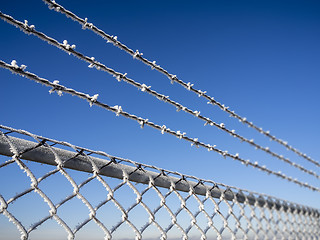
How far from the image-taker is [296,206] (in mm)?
3328

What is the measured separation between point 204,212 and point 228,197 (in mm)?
432

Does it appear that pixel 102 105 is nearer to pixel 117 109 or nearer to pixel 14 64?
pixel 117 109

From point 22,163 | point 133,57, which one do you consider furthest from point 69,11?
point 22,163

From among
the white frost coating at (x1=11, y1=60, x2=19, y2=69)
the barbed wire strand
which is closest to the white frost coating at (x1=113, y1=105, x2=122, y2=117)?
the barbed wire strand

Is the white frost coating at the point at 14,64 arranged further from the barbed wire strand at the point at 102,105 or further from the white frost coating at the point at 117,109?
the white frost coating at the point at 117,109

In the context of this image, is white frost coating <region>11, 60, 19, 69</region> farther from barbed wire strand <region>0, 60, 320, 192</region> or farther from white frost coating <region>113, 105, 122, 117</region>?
white frost coating <region>113, 105, 122, 117</region>

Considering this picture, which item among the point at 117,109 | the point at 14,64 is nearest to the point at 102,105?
the point at 117,109

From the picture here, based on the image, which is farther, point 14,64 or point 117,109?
point 117,109

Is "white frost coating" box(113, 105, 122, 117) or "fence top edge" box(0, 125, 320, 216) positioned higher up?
"white frost coating" box(113, 105, 122, 117)

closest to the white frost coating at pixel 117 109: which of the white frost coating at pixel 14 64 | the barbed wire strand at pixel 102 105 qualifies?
the barbed wire strand at pixel 102 105

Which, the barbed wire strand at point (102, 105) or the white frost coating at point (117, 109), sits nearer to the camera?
the barbed wire strand at point (102, 105)

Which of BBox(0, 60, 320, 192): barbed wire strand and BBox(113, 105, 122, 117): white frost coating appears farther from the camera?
BBox(113, 105, 122, 117): white frost coating

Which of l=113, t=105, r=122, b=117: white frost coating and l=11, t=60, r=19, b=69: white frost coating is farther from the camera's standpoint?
l=113, t=105, r=122, b=117: white frost coating

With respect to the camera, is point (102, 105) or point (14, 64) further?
point (102, 105)
